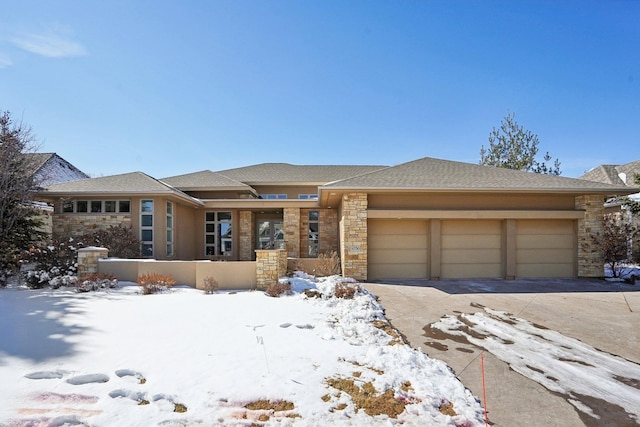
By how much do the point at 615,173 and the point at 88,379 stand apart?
29.9m

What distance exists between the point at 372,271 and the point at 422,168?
4794 millimetres

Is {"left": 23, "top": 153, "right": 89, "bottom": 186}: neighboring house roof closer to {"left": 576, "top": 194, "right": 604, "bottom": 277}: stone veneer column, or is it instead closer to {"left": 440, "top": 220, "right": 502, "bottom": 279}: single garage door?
{"left": 440, "top": 220, "right": 502, "bottom": 279}: single garage door

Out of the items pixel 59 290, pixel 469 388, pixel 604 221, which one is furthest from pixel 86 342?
pixel 604 221

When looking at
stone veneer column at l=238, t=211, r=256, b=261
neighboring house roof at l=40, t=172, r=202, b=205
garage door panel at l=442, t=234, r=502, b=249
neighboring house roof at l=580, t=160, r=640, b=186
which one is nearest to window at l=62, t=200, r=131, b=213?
neighboring house roof at l=40, t=172, r=202, b=205

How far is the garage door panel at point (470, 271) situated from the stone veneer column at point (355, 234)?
3.07 metres

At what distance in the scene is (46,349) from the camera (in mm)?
4305

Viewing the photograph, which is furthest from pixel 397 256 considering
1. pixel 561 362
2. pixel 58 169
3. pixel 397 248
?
pixel 58 169

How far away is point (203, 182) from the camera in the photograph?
15.8 m

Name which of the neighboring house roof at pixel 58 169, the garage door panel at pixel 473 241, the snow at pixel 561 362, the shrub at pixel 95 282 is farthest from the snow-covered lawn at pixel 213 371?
the neighboring house roof at pixel 58 169

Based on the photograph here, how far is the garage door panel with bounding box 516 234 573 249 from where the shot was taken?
1121 cm

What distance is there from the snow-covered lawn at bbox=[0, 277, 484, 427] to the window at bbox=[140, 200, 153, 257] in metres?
5.33

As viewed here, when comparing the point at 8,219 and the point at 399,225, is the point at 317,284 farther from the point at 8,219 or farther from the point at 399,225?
the point at 8,219

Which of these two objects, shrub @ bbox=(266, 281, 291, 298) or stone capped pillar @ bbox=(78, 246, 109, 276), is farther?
stone capped pillar @ bbox=(78, 246, 109, 276)

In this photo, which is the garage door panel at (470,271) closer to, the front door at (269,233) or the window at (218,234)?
the front door at (269,233)
